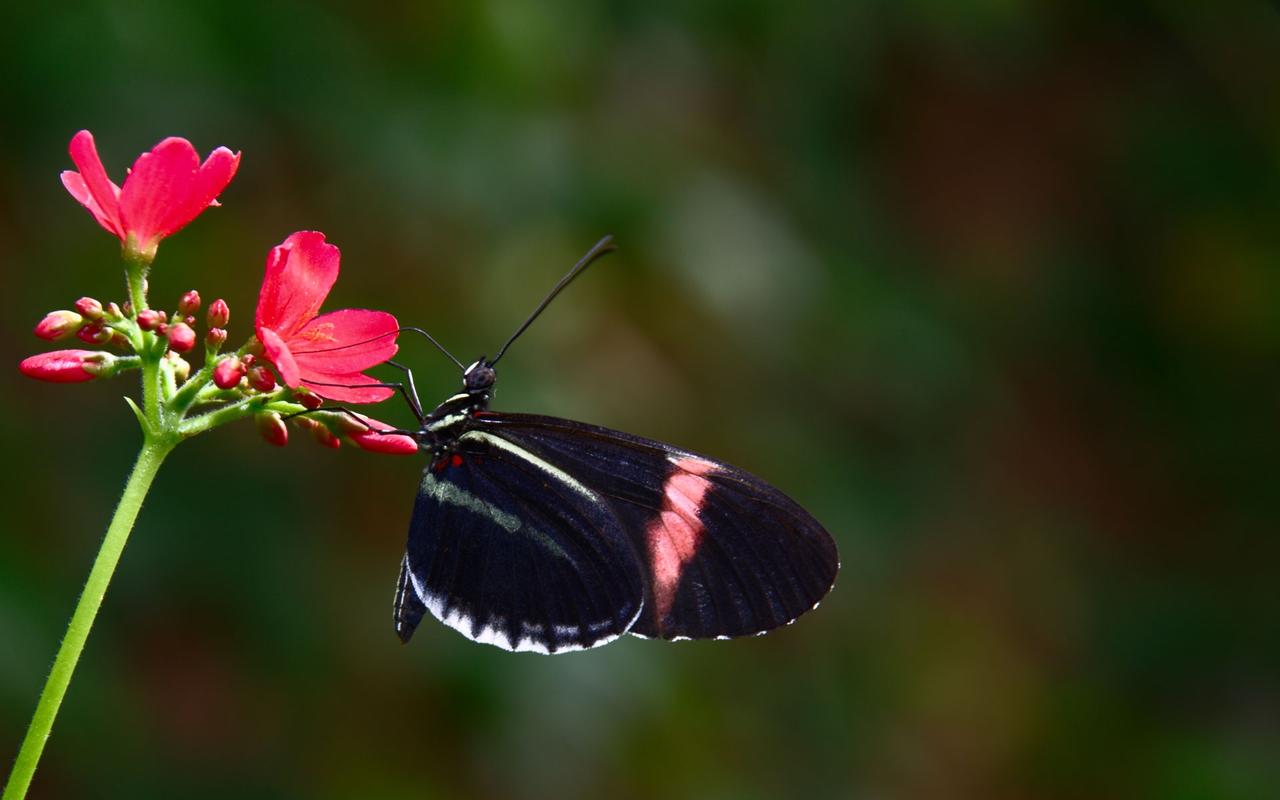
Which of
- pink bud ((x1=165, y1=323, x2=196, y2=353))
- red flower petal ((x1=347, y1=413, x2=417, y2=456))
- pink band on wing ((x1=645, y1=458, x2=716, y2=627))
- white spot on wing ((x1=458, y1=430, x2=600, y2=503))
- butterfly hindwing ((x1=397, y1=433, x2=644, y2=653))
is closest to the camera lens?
pink bud ((x1=165, y1=323, x2=196, y2=353))

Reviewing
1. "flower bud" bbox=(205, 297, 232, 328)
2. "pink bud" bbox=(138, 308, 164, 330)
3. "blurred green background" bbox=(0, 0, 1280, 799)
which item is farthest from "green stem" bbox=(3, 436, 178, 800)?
"blurred green background" bbox=(0, 0, 1280, 799)

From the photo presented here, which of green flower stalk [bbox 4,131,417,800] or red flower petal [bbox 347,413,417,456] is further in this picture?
red flower petal [bbox 347,413,417,456]

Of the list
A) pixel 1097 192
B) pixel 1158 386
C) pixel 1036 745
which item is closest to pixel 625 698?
pixel 1036 745

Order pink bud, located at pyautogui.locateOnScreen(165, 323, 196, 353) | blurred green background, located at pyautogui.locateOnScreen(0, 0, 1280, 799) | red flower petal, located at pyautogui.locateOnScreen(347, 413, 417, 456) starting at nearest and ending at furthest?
1. pink bud, located at pyautogui.locateOnScreen(165, 323, 196, 353)
2. red flower petal, located at pyautogui.locateOnScreen(347, 413, 417, 456)
3. blurred green background, located at pyautogui.locateOnScreen(0, 0, 1280, 799)

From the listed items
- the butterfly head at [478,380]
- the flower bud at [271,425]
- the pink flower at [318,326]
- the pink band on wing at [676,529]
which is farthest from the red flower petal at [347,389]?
the pink band on wing at [676,529]

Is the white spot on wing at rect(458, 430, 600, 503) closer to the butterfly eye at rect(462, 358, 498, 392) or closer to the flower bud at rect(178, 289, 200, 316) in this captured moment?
the butterfly eye at rect(462, 358, 498, 392)

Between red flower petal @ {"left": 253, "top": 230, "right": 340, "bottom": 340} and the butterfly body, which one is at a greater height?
red flower petal @ {"left": 253, "top": 230, "right": 340, "bottom": 340}

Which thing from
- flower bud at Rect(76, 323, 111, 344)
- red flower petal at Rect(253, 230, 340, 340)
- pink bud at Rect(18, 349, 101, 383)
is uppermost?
red flower petal at Rect(253, 230, 340, 340)

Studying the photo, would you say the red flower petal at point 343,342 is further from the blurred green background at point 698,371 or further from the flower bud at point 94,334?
the blurred green background at point 698,371
